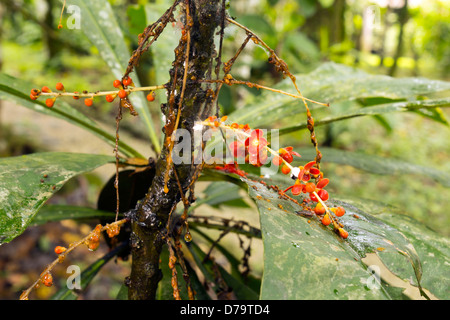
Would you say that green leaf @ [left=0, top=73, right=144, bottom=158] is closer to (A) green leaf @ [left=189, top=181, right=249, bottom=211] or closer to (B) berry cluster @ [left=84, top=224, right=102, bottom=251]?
(A) green leaf @ [left=189, top=181, right=249, bottom=211]

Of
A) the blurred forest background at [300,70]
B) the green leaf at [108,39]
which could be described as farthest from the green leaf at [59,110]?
the blurred forest background at [300,70]

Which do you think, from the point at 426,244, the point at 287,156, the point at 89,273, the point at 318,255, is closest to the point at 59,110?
the point at 89,273

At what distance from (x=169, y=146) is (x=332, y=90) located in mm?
577

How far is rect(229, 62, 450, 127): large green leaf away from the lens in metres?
0.84

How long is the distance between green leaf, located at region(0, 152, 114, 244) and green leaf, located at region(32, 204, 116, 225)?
0.70ft

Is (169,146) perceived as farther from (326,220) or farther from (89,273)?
(89,273)

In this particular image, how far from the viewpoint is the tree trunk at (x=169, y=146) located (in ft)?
1.56

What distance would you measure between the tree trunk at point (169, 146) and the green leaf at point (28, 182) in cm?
15

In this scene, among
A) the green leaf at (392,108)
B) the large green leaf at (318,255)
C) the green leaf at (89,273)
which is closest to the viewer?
the large green leaf at (318,255)

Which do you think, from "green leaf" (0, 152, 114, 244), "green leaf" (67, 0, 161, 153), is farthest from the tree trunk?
"green leaf" (67, 0, 161, 153)

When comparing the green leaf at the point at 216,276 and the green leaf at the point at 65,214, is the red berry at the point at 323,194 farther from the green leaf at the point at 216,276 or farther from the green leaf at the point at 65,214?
the green leaf at the point at 65,214
